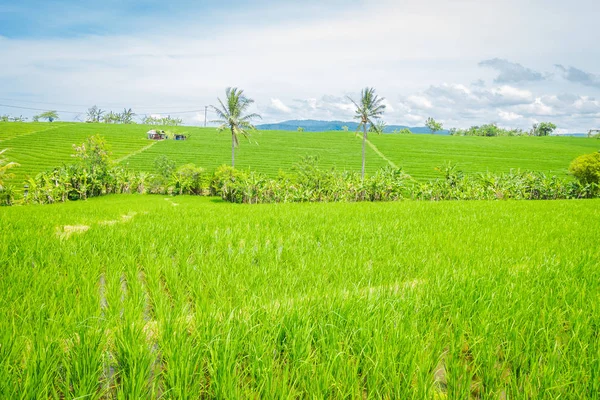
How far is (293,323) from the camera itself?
243 cm

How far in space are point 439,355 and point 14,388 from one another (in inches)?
101

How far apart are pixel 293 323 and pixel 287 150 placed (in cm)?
7598

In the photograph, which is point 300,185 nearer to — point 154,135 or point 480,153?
point 154,135

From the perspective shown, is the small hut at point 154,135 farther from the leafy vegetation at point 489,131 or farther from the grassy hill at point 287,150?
the leafy vegetation at point 489,131

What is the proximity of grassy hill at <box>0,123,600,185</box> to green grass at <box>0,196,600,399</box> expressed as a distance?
5216 centimetres

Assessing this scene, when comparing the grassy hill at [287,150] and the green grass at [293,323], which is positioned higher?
the grassy hill at [287,150]

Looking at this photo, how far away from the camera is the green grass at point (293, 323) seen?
194 centimetres

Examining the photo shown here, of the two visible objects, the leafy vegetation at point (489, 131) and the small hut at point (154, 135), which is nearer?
the small hut at point (154, 135)

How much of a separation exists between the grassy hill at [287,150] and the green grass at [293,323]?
52.2 metres

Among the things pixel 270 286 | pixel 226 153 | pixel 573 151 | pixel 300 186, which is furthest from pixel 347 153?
pixel 270 286

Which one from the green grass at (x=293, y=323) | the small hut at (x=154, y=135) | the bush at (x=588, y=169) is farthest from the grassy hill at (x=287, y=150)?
the green grass at (x=293, y=323)

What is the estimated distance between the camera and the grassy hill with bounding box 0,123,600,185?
6209 cm

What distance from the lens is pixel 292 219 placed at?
8648 millimetres

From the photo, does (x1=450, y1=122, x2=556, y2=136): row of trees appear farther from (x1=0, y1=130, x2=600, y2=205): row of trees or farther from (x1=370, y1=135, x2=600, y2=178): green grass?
(x1=0, y1=130, x2=600, y2=205): row of trees
